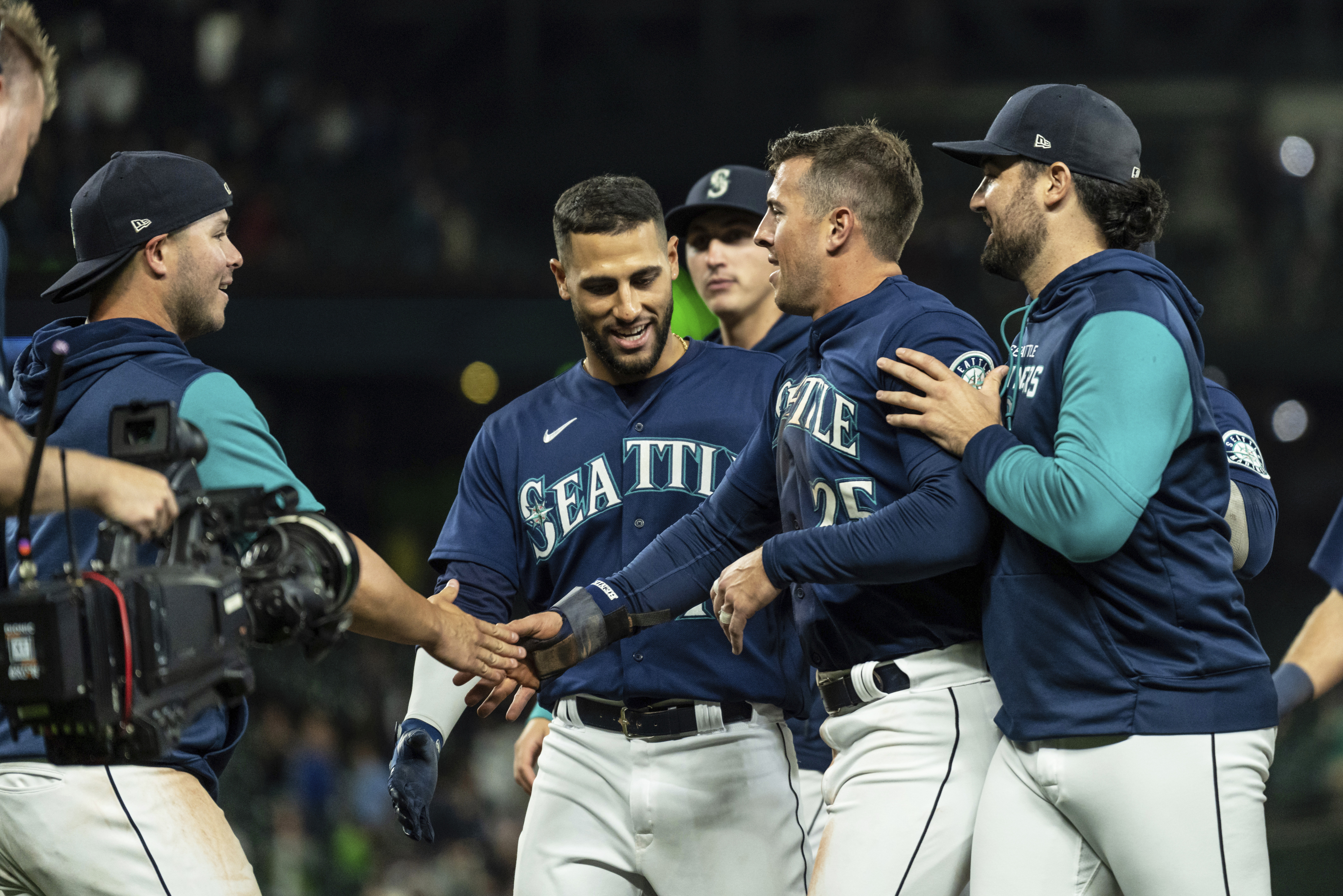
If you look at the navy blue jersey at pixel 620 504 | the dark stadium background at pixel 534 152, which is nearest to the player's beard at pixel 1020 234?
the navy blue jersey at pixel 620 504

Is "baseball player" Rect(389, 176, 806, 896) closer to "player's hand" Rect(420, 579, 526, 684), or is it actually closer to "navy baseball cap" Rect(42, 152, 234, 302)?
"player's hand" Rect(420, 579, 526, 684)

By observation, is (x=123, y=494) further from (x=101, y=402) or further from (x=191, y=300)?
(x=191, y=300)

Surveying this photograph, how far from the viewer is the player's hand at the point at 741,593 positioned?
2.89m

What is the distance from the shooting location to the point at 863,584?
2.83 metres

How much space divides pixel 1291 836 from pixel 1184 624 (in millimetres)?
7401

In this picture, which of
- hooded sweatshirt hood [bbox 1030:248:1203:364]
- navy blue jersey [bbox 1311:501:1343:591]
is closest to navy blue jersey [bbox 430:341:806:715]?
hooded sweatshirt hood [bbox 1030:248:1203:364]

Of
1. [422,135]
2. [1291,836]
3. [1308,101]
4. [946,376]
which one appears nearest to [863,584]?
[946,376]

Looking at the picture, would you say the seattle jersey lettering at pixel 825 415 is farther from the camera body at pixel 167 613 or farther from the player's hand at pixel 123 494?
the player's hand at pixel 123 494

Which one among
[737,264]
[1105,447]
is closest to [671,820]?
[1105,447]

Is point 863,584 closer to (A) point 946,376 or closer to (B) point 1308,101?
(A) point 946,376

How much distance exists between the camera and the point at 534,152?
49.4ft

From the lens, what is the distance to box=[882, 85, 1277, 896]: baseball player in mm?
2492

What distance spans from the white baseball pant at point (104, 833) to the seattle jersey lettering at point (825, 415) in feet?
4.93

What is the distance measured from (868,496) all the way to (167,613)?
1459 millimetres
